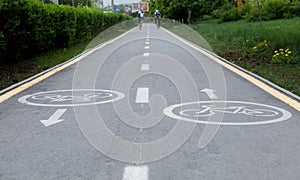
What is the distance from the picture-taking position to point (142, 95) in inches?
368

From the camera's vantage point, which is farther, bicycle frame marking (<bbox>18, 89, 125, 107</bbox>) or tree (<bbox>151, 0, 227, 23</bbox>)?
tree (<bbox>151, 0, 227, 23</bbox>)

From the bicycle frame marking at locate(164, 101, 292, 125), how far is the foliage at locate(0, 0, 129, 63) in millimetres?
6572

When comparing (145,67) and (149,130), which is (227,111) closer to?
(149,130)

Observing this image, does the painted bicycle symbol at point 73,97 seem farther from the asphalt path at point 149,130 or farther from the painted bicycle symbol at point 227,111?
the painted bicycle symbol at point 227,111

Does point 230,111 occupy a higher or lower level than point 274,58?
lower

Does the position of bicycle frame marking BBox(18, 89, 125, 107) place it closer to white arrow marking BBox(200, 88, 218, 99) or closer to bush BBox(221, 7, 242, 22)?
white arrow marking BBox(200, 88, 218, 99)

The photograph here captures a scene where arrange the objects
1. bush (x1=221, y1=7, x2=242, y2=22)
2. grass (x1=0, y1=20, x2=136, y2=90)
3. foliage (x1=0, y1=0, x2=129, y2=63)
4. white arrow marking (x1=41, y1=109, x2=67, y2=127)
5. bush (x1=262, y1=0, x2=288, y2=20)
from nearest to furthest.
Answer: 1. white arrow marking (x1=41, y1=109, x2=67, y2=127)
2. grass (x1=0, y1=20, x2=136, y2=90)
3. foliage (x1=0, y1=0, x2=129, y2=63)
4. bush (x1=262, y1=0, x2=288, y2=20)
5. bush (x1=221, y1=7, x2=242, y2=22)

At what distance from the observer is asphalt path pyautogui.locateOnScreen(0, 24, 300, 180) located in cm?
484

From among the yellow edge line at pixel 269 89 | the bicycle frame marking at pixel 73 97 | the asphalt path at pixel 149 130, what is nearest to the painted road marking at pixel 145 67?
the asphalt path at pixel 149 130

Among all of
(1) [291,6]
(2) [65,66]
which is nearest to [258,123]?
(2) [65,66]

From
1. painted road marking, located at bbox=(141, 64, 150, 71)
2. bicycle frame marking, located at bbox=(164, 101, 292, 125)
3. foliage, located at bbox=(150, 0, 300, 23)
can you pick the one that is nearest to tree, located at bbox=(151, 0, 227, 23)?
foliage, located at bbox=(150, 0, 300, 23)

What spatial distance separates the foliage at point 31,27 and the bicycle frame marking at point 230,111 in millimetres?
6572

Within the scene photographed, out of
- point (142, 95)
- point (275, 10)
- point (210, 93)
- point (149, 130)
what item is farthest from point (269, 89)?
point (275, 10)

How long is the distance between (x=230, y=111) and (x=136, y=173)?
3448mm
